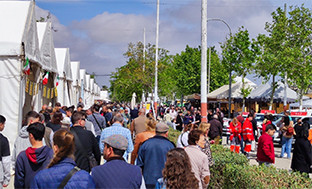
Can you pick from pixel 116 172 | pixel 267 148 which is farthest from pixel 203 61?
pixel 116 172

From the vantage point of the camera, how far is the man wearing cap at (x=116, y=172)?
166 inches

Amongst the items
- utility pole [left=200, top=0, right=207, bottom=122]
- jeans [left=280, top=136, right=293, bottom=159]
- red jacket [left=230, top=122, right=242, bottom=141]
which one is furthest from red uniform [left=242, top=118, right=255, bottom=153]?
utility pole [left=200, top=0, right=207, bottom=122]

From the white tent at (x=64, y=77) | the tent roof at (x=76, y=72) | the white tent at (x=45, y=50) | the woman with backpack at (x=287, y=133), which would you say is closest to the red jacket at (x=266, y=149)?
the woman with backpack at (x=287, y=133)

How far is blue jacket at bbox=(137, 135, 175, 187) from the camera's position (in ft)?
20.5

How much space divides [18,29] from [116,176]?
361 inches

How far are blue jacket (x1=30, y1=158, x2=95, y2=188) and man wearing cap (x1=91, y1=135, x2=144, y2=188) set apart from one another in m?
0.29

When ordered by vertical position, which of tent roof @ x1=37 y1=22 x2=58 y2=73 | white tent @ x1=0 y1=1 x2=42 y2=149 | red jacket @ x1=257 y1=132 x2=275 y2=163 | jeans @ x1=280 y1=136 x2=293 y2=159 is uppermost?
tent roof @ x1=37 y1=22 x2=58 y2=73

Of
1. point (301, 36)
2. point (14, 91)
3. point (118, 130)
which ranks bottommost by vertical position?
point (118, 130)

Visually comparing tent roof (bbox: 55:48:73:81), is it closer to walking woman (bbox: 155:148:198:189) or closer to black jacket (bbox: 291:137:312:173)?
black jacket (bbox: 291:137:312:173)

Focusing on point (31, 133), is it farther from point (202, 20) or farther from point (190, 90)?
point (190, 90)

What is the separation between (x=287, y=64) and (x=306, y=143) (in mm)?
24169

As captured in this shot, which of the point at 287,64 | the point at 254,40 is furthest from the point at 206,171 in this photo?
the point at 254,40

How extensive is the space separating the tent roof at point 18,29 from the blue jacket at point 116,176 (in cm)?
812

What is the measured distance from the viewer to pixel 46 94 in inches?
684
